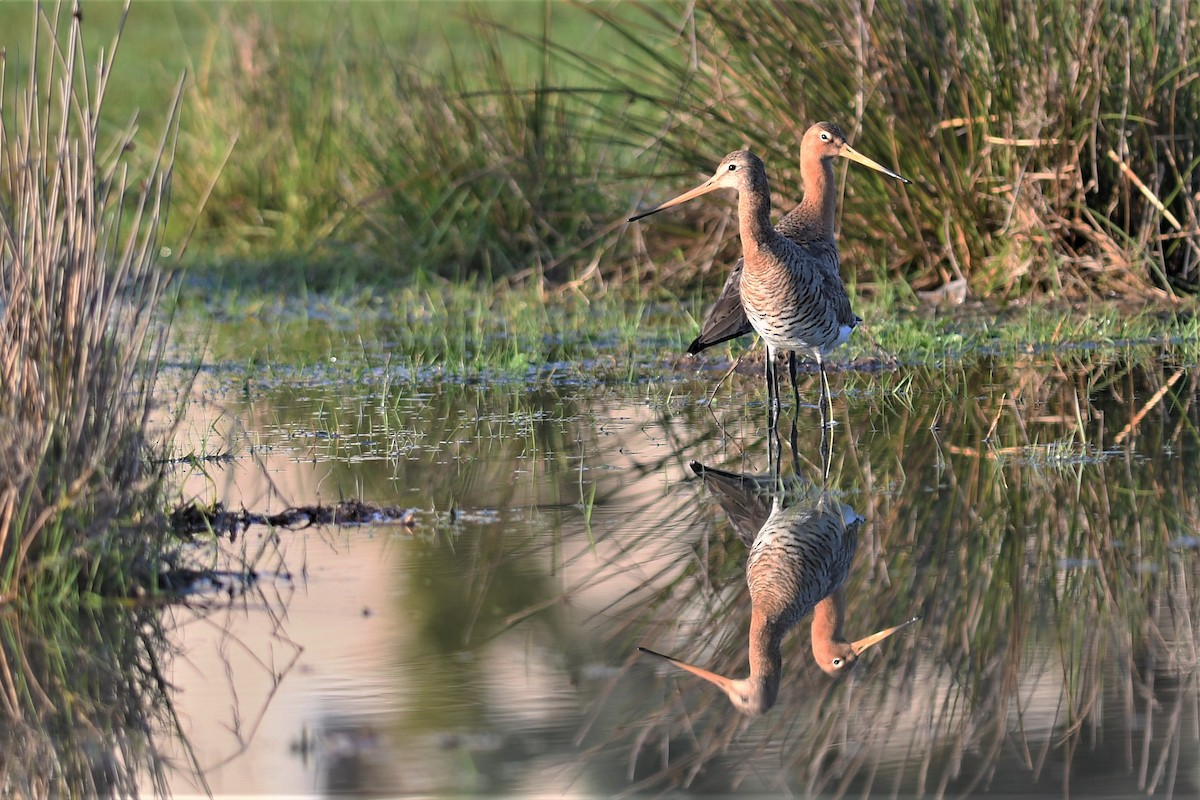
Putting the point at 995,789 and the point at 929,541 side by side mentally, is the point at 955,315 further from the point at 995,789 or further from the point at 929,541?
the point at 995,789

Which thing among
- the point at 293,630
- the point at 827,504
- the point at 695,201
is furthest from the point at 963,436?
the point at 695,201

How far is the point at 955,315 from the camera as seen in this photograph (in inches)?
353

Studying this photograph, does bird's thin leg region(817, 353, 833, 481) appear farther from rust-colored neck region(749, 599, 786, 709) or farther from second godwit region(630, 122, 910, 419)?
rust-colored neck region(749, 599, 786, 709)

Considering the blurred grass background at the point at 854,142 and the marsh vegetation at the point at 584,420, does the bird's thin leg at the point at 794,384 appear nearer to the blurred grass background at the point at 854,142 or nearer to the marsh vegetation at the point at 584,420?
the marsh vegetation at the point at 584,420

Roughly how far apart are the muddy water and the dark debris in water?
0.07 meters

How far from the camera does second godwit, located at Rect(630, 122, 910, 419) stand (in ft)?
21.6

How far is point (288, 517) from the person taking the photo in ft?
17.3

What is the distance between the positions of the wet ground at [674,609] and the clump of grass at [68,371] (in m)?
0.27

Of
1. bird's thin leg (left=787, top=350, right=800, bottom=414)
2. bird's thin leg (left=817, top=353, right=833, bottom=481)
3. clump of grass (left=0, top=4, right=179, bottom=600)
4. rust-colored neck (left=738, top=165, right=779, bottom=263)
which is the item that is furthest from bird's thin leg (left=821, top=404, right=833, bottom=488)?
clump of grass (left=0, top=4, right=179, bottom=600)

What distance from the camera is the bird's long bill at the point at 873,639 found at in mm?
3965

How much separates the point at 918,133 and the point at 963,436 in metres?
3.22

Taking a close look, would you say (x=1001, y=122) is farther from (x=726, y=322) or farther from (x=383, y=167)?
(x=383, y=167)

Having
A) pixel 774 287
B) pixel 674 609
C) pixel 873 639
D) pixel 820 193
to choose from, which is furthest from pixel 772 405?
pixel 873 639

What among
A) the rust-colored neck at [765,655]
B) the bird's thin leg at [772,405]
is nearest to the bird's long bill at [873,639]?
the rust-colored neck at [765,655]
